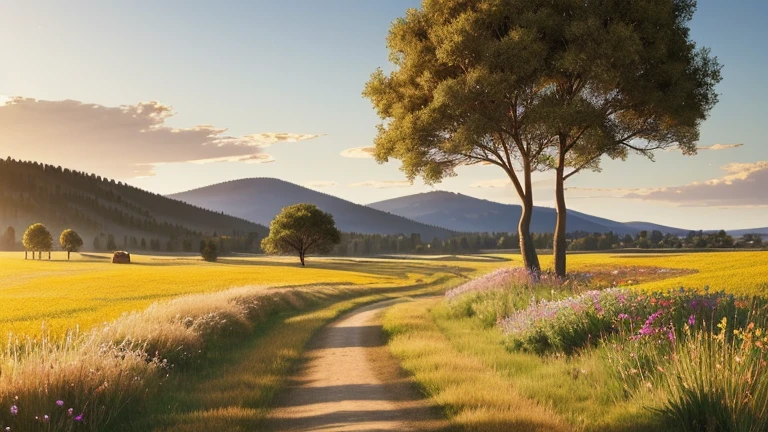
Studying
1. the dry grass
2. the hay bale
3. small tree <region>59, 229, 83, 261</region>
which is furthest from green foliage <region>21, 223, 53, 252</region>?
the dry grass

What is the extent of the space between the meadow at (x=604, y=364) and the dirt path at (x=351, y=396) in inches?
21.4

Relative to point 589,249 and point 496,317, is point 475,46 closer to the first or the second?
point 496,317

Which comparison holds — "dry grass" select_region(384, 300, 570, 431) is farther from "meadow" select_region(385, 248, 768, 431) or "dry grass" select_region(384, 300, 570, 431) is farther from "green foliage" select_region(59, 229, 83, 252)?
"green foliage" select_region(59, 229, 83, 252)

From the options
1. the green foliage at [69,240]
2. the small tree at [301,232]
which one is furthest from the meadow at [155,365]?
the green foliage at [69,240]

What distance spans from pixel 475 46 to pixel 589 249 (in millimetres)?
131878

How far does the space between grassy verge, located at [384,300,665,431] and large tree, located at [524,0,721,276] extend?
14.8 metres

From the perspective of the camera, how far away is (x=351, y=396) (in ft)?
38.4

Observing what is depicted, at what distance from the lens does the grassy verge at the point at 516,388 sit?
8.97 metres

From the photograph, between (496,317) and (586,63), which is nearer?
(496,317)

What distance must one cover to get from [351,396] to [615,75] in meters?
21.3

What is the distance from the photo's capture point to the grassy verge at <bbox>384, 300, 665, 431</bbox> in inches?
353

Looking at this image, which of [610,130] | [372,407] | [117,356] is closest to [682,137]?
[610,130]

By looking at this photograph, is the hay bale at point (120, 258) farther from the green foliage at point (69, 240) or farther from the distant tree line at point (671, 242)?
the distant tree line at point (671, 242)

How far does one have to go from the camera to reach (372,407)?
10.7 meters
